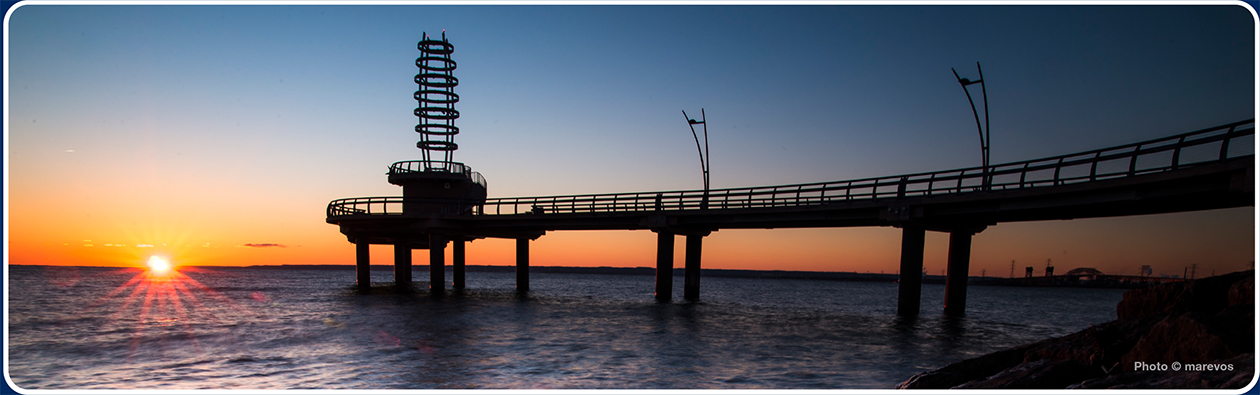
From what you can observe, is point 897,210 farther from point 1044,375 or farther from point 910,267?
point 1044,375

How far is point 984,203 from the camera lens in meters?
25.2

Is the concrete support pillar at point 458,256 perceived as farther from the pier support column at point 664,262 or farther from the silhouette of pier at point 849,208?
the pier support column at point 664,262

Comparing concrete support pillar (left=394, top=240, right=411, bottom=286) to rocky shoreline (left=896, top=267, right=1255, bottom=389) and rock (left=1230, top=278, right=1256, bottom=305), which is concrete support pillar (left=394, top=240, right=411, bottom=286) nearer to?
rocky shoreline (left=896, top=267, right=1255, bottom=389)

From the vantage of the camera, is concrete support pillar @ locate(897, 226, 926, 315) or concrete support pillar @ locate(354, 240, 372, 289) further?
concrete support pillar @ locate(354, 240, 372, 289)

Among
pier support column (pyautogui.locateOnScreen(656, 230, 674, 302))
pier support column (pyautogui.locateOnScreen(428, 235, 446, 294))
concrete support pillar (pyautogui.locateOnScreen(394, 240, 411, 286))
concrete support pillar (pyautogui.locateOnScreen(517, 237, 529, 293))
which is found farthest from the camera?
concrete support pillar (pyautogui.locateOnScreen(394, 240, 411, 286))

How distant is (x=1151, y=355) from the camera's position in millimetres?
9414

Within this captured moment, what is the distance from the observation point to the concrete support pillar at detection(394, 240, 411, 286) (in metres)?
62.6

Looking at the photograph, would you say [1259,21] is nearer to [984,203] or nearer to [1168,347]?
[1168,347]

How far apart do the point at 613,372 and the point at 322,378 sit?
6015mm

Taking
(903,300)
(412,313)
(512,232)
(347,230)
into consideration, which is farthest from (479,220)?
(903,300)

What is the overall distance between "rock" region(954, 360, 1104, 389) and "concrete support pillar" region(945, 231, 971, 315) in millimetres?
20123

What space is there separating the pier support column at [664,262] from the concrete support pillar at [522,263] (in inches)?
503

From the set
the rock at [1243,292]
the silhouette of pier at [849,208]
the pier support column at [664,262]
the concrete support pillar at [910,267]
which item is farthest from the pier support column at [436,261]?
the rock at [1243,292]

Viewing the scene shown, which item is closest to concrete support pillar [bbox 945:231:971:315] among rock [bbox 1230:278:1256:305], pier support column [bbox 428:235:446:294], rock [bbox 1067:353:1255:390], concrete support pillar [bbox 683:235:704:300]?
concrete support pillar [bbox 683:235:704:300]
